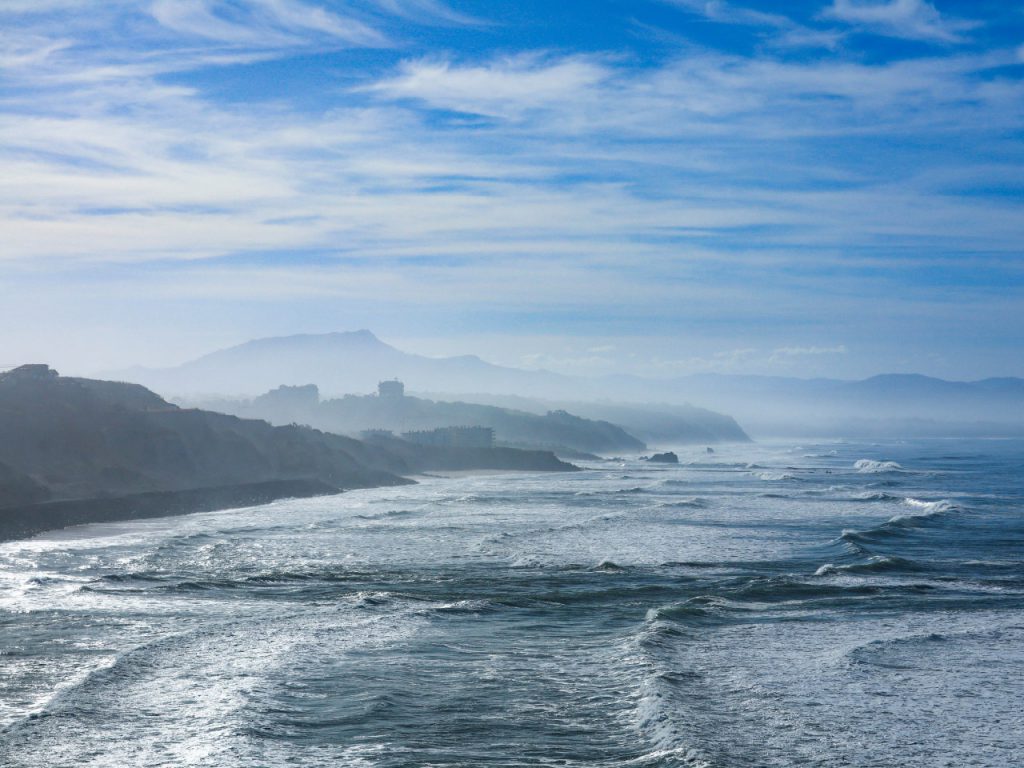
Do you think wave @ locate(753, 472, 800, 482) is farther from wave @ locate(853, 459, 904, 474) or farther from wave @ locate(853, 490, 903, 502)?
wave @ locate(853, 490, 903, 502)

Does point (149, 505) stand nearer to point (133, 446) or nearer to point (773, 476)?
A: point (133, 446)

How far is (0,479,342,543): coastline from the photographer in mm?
48894

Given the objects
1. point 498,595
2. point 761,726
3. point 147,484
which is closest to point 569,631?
point 498,595

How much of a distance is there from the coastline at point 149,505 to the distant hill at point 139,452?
0.74 feet

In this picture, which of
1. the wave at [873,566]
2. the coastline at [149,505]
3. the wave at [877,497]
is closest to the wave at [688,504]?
the wave at [877,497]

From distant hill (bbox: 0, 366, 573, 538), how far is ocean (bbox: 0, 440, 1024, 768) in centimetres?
1814

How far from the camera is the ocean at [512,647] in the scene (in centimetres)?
1623

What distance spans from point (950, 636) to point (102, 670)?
1929 cm

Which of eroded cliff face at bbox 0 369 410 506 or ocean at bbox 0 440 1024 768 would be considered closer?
ocean at bbox 0 440 1024 768

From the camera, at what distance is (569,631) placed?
25.0 metres

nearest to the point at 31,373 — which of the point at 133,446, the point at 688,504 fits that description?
the point at 133,446

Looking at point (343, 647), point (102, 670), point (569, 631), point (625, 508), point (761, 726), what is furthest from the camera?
point (625, 508)

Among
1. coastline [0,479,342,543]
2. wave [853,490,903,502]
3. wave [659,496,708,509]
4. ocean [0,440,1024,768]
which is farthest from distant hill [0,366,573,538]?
wave [853,490,903,502]

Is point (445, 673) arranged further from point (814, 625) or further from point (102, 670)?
point (814, 625)
